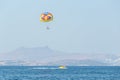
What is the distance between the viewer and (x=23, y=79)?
172125mm

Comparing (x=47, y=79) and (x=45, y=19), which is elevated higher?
(x=45, y=19)

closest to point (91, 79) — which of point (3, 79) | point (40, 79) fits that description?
point (40, 79)

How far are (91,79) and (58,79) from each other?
982 cm

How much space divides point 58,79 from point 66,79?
2596mm

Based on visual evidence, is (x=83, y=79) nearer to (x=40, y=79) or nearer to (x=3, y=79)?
(x=40, y=79)

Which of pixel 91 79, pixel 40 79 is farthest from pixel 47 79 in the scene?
pixel 91 79

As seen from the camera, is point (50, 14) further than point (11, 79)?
No

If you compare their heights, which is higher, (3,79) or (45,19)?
(45,19)

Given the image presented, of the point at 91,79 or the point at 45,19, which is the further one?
the point at 91,79

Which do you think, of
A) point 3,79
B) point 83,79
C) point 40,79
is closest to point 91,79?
point 83,79

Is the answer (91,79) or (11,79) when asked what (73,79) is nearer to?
(91,79)

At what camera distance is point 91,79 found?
173250 millimetres

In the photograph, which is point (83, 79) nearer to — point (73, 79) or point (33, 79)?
point (73, 79)

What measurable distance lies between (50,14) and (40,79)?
22429mm
